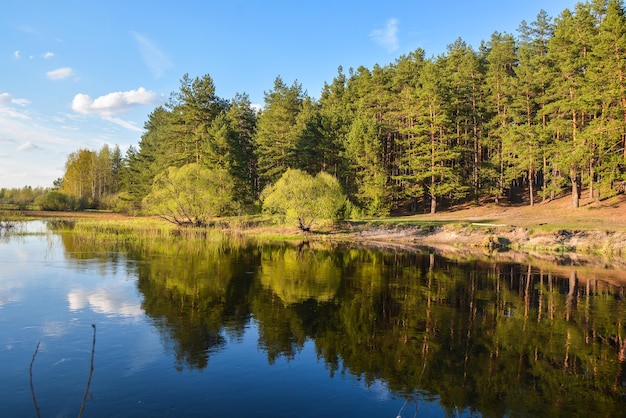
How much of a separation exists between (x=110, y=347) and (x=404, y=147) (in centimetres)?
6291

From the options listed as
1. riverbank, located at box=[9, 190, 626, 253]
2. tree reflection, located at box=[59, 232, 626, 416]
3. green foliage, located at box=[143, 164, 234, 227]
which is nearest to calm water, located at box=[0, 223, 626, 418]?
tree reflection, located at box=[59, 232, 626, 416]

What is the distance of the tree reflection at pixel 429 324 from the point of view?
395 inches

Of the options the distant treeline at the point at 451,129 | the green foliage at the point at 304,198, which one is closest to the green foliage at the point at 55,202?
the distant treeline at the point at 451,129

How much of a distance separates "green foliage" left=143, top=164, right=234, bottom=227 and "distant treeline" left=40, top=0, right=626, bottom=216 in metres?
11.3

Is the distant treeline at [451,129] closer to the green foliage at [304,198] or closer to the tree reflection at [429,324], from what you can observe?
the green foliage at [304,198]

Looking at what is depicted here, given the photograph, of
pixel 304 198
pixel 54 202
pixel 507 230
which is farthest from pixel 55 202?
pixel 507 230

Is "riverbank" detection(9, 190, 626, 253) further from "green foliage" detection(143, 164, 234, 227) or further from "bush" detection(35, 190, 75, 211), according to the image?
"bush" detection(35, 190, 75, 211)

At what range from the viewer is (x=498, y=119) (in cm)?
6359

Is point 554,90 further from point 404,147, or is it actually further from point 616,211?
point 404,147

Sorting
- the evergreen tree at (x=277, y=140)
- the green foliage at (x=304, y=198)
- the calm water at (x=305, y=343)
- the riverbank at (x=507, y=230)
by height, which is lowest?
the calm water at (x=305, y=343)

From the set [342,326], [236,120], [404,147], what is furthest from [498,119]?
[342,326]

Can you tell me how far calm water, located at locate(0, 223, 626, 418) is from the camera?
905 cm

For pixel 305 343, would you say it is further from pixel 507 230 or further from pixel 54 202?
pixel 54 202

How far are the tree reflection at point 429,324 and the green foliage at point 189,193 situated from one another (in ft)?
81.7
